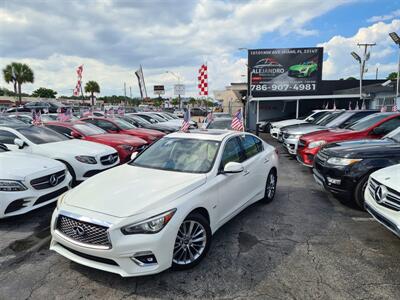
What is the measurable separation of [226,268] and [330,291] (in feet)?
3.59

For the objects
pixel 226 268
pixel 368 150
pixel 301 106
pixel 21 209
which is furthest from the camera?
pixel 301 106

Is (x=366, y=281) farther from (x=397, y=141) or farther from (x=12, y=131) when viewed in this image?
(x=12, y=131)

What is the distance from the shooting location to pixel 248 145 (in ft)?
16.0

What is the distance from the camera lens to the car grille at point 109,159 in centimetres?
645

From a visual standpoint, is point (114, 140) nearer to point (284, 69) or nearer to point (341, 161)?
point (341, 161)

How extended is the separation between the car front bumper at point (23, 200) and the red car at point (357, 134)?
593cm

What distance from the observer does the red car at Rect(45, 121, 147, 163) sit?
25.4ft

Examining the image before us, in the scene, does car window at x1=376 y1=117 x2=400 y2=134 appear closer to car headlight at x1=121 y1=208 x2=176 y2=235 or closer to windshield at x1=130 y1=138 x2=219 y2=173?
windshield at x1=130 y1=138 x2=219 y2=173

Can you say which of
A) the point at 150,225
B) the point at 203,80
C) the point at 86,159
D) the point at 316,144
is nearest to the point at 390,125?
the point at 316,144

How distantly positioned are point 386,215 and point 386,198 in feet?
0.73

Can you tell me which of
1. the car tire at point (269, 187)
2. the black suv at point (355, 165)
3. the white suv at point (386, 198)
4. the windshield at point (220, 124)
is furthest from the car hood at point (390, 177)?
the windshield at point (220, 124)

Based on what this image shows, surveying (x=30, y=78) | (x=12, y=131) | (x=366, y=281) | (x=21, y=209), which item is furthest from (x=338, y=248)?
(x=30, y=78)

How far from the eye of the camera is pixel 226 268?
128 inches

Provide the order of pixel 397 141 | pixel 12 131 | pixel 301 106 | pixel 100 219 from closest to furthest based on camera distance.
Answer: pixel 100 219 → pixel 397 141 → pixel 12 131 → pixel 301 106
